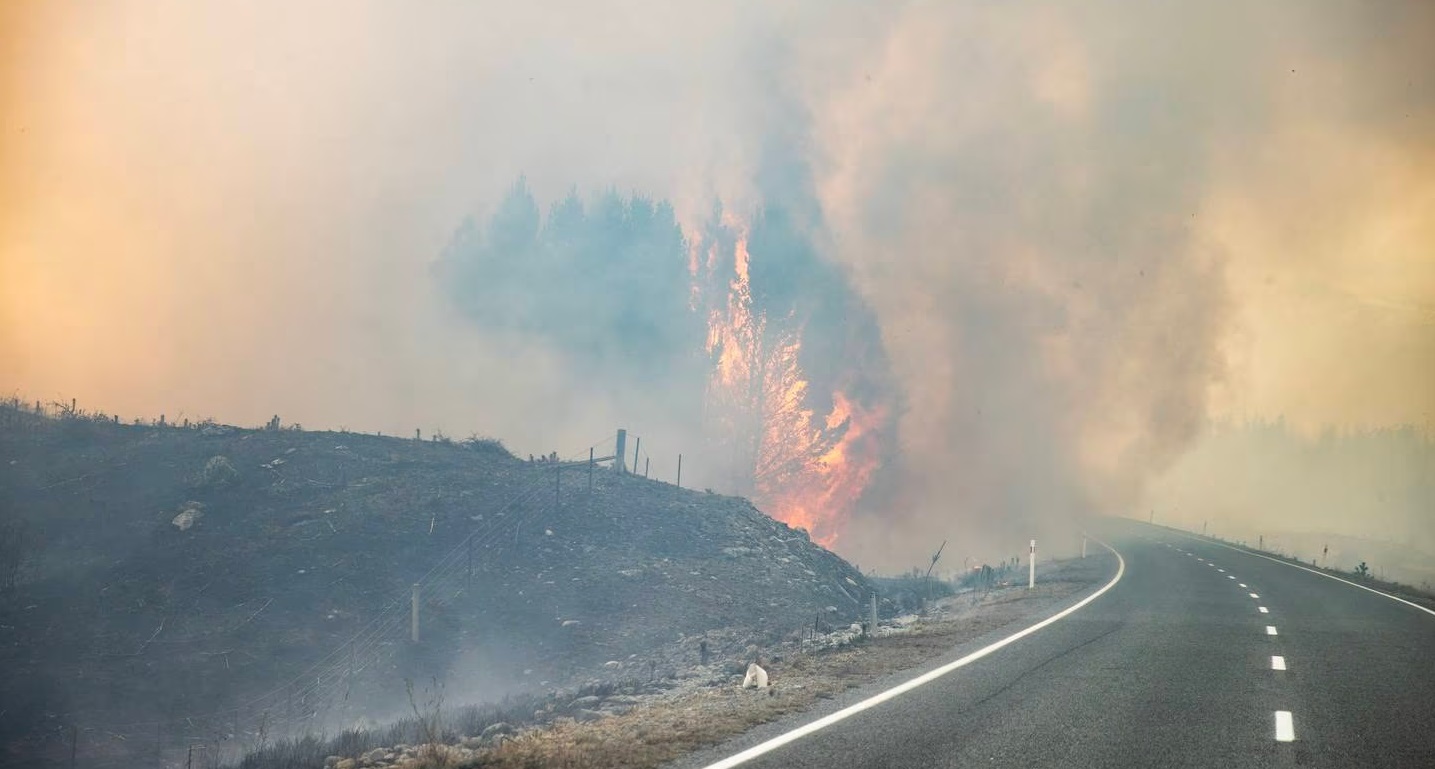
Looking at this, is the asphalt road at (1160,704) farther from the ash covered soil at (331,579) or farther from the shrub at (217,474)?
the shrub at (217,474)

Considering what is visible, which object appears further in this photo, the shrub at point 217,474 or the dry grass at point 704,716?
the shrub at point 217,474

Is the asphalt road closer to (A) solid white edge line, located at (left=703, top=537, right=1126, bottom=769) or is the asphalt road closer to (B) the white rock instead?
(A) solid white edge line, located at (left=703, top=537, right=1126, bottom=769)

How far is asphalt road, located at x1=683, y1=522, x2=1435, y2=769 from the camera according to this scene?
7895 millimetres

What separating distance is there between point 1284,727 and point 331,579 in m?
28.3

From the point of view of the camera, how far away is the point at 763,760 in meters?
7.55

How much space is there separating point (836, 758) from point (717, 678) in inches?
461

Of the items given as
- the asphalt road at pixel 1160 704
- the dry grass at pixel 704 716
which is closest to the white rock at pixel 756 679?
the dry grass at pixel 704 716

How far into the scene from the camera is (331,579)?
98.7ft

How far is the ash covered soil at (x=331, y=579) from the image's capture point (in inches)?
941

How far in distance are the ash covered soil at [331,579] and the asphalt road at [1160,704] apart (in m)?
12.6

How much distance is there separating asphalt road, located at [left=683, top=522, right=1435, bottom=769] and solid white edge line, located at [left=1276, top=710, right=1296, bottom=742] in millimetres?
36

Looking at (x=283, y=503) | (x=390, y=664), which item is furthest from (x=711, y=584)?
(x=283, y=503)

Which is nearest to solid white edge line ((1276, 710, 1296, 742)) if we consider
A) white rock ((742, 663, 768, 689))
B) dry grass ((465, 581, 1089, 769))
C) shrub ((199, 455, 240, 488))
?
dry grass ((465, 581, 1089, 769))

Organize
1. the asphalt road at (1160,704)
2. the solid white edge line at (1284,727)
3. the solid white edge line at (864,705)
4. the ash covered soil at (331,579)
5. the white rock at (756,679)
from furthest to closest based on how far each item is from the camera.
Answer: the ash covered soil at (331,579) → the white rock at (756,679) → the solid white edge line at (1284,727) → the asphalt road at (1160,704) → the solid white edge line at (864,705)
